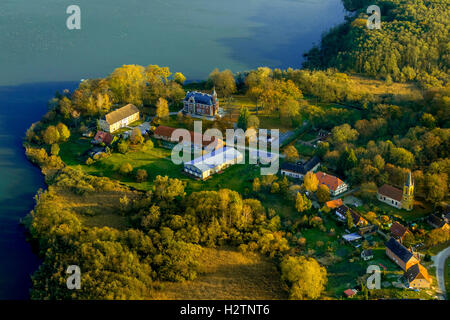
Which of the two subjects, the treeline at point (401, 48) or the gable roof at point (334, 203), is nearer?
the gable roof at point (334, 203)

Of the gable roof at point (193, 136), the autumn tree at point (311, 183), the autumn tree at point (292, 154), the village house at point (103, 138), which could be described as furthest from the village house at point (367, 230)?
the village house at point (103, 138)

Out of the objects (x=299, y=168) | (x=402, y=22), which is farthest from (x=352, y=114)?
(x=402, y=22)

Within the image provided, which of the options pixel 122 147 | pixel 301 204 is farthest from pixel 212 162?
pixel 301 204

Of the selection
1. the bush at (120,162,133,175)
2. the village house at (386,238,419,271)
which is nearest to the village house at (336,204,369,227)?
the village house at (386,238,419,271)

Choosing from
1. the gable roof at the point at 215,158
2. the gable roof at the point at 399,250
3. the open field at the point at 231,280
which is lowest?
the open field at the point at 231,280

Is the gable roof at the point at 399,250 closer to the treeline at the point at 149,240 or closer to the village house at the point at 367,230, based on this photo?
the village house at the point at 367,230

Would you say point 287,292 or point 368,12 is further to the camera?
point 368,12
